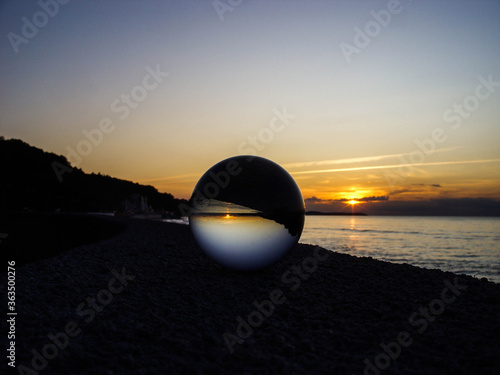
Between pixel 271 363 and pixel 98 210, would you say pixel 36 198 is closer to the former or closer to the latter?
pixel 98 210

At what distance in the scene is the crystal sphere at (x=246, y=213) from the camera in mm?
7047

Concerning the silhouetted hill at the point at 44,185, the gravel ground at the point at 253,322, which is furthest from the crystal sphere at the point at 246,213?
the silhouetted hill at the point at 44,185

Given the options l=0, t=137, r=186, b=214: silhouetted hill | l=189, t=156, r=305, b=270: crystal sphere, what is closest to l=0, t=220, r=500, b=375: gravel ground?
l=189, t=156, r=305, b=270: crystal sphere

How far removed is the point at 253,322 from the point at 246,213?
7.86 ft

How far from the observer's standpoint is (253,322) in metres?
4.96

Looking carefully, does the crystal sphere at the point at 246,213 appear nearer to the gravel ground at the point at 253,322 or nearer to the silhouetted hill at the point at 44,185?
the gravel ground at the point at 253,322

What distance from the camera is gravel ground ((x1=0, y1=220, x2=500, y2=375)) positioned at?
377 centimetres

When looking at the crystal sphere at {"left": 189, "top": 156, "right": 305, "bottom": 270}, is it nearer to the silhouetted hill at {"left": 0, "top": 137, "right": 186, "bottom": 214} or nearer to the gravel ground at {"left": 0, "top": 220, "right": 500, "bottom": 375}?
the gravel ground at {"left": 0, "top": 220, "right": 500, "bottom": 375}

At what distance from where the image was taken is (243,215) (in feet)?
22.9

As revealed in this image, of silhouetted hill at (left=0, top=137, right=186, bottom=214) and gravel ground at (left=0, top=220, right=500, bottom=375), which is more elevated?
silhouetted hill at (left=0, top=137, right=186, bottom=214)

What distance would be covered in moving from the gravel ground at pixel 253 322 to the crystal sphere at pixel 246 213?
0.64 m

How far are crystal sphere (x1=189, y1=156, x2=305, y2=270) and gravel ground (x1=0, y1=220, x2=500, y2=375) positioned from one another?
2.08 feet

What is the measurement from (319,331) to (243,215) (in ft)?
9.34

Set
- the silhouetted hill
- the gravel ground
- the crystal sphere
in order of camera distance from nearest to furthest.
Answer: the gravel ground → the crystal sphere → the silhouetted hill
